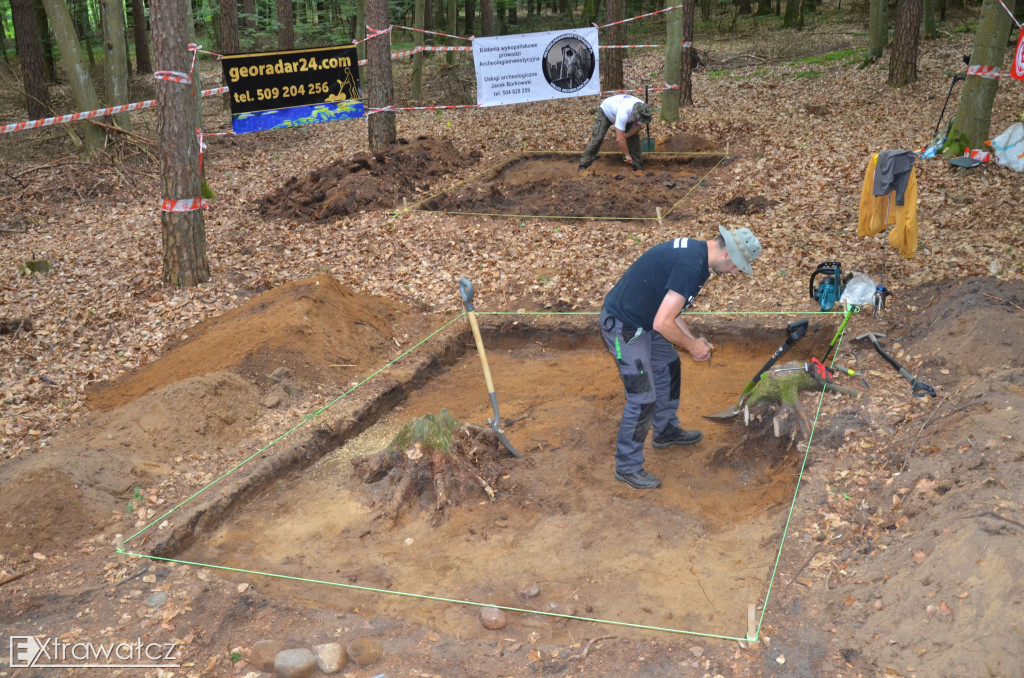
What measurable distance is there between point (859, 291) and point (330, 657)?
5.79 metres

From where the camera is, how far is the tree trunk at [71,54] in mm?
12141

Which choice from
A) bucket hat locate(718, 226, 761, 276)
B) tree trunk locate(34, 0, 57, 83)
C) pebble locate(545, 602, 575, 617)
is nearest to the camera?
pebble locate(545, 602, 575, 617)

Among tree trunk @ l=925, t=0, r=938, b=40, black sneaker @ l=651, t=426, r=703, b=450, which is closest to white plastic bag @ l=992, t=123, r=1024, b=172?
black sneaker @ l=651, t=426, r=703, b=450

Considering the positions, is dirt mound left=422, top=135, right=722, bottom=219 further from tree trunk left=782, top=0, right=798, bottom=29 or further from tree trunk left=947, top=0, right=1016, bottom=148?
tree trunk left=782, top=0, right=798, bottom=29

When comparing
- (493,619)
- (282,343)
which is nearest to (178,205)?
(282,343)

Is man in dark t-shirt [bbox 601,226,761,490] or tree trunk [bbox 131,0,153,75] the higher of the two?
tree trunk [bbox 131,0,153,75]

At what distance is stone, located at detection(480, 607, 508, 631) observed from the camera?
4254mm

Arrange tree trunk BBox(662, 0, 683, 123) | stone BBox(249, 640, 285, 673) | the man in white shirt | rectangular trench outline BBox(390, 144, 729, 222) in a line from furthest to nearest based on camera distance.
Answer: tree trunk BBox(662, 0, 683, 123) → the man in white shirt → rectangular trench outline BBox(390, 144, 729, 222) → stone BBox(249, 640, 285, 673)

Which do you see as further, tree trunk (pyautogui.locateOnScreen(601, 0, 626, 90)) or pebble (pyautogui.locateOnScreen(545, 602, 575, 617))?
tree trunk (pyautogui.locateOnScreen(601, 0, 626, 90))

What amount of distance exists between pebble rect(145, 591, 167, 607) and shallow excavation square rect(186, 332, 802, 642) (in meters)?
0.44

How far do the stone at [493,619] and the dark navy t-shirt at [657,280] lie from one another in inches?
82.5

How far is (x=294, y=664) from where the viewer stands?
12.8 feet

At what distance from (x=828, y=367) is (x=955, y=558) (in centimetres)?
254

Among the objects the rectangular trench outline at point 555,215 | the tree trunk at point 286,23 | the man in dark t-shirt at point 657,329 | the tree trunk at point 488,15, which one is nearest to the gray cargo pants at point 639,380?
the man in dark t-shirt at point 657,329
